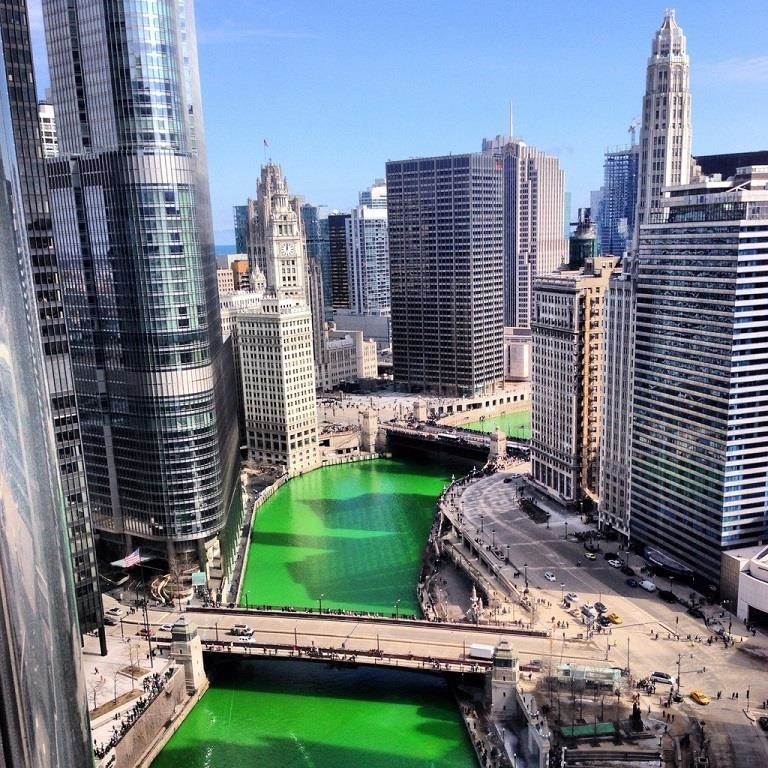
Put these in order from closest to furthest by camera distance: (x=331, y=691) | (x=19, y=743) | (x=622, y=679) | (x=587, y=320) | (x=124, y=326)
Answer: (x=19, y=743) → (x=622, y=679) → (x=331, y=691) → (x=124, y=326) → (x=587, y=320)

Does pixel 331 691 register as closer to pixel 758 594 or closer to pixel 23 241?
pixel 758 594

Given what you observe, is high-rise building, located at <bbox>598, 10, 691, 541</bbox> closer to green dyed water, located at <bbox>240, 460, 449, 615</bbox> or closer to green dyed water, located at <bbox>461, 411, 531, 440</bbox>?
green dyed water, located at <bbox>240, 460, 449, 615</bbox>

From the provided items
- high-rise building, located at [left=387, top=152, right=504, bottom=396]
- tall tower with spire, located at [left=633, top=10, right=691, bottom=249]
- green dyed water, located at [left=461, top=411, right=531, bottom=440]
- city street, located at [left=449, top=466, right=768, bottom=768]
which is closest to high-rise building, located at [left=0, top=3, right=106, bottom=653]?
city street, located at [left=449, top=466, right=768, bottom=768]

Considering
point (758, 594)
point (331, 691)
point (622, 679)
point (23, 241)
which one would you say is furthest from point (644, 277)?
point (23, 241)

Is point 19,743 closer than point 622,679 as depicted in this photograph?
Yes

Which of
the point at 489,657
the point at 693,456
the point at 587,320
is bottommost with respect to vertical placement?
the point at 489,657

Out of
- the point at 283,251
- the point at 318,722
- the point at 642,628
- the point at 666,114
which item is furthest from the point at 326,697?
the point at 283,251

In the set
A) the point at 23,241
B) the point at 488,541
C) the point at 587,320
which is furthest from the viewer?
the point at 587,320

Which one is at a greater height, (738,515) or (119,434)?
(119,434)
